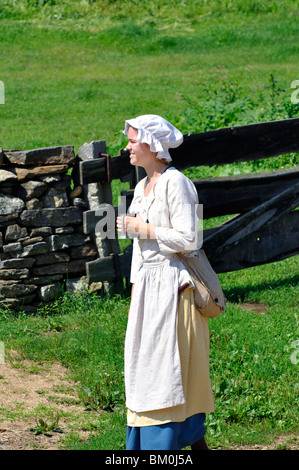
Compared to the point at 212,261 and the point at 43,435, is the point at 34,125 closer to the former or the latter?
the point at 212,261

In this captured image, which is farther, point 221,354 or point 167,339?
point 221,354

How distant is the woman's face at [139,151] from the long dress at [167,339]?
0.13 metres

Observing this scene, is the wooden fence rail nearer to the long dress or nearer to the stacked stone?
the stacked stone

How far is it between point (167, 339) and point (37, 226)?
3.10 meters

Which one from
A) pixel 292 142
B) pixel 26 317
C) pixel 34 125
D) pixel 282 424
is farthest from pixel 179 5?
pixel 282 424

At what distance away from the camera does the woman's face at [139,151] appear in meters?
4.01

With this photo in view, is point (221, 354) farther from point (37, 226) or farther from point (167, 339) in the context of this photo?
point (37, 226)

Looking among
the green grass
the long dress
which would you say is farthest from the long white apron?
the green grass

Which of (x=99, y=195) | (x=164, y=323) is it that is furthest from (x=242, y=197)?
(x=164, y=323)

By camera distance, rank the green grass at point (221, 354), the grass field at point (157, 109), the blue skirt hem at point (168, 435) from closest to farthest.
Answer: the blue skirt hem at point (168, 435), the green grass at point (221, 354), the grass field at point (157, 109)

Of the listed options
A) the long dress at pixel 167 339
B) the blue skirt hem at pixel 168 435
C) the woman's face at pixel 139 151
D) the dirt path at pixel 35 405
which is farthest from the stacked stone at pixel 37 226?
the blue skirt hem at pixel 168 435

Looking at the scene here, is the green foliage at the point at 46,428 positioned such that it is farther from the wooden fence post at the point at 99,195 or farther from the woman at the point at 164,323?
the wooden fence post at the point at 99,195

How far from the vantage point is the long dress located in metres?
3.84

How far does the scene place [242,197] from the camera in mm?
7312
